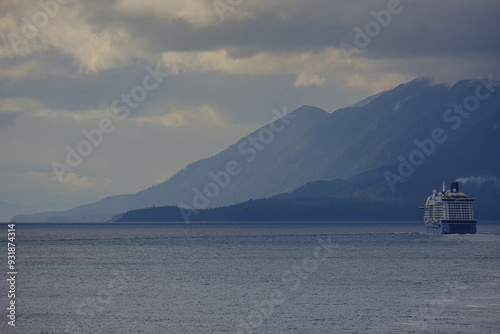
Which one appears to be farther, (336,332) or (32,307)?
(32,307)

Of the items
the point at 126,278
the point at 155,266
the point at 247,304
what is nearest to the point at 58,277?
the point at 126,278

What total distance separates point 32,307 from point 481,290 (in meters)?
61.0

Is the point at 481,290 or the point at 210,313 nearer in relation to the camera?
the point at 210,313

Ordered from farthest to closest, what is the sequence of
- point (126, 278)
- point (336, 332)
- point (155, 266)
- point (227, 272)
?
point (155, 266)
point (227, 272)
point (126, 278)
point (336, 332)

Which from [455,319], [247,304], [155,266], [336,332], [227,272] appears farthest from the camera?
[155,266]

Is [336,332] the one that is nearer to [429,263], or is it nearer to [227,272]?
[227,272]

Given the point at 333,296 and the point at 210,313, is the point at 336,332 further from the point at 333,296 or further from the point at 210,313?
the point at 333,296

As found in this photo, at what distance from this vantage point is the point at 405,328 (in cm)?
8525

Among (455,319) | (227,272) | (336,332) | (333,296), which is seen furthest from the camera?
(227,272)

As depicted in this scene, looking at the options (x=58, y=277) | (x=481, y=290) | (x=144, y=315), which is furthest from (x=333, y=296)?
(x=58, y=277)

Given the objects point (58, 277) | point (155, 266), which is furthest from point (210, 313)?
point (155, 266)

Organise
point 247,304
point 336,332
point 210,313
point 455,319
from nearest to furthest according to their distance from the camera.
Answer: point 336,332 < point 455,319 < point 210,313 < point 247,304

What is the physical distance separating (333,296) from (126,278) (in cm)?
4260

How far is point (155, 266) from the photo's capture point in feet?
546
